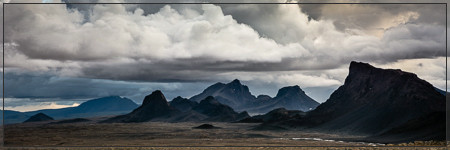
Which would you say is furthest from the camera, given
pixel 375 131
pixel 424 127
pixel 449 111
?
pixel 375 131

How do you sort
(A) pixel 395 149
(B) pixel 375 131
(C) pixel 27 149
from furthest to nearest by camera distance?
(B) pixel 375 131 → (C) pixel 27 149 → (A) pixel 395 149

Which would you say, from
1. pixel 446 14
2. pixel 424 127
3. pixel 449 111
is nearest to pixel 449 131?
pixel 449 111

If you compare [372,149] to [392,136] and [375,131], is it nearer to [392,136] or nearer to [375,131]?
[392,136]

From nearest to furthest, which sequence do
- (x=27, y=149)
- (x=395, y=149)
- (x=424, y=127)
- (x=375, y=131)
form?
(x=395, y=149)
(x=27, y=149)
(x=424, y=127)
(x=375, y=131)

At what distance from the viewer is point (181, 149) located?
72875mm

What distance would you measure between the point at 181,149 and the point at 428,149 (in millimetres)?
35517

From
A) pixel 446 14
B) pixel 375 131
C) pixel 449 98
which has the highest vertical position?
pixel 446 14

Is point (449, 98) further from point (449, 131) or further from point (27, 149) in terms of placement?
point (27, 149)

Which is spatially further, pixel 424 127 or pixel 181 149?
pixel 424 127

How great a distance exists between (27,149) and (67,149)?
6.71 meters

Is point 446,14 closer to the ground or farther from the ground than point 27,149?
farther from the ground

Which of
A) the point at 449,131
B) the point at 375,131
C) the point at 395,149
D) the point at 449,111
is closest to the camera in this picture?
the point at 395,149

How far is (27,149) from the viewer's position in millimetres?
72188

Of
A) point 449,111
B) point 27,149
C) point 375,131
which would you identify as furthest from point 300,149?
point 375,131
